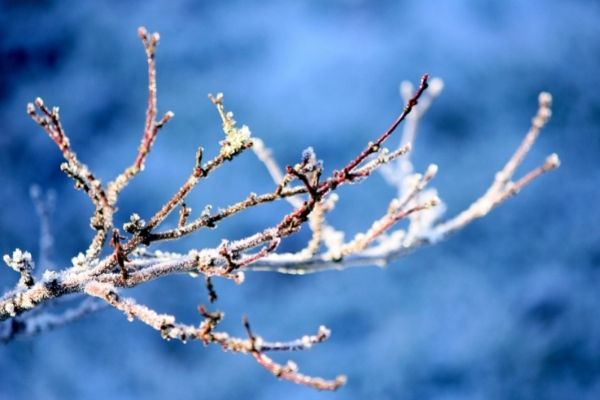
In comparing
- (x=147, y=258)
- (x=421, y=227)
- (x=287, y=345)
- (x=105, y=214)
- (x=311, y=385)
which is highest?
(x=421, y=227)

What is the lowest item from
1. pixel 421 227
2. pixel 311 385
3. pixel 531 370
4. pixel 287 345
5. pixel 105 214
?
pixel 311 385

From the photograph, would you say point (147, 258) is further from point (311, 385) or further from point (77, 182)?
point (311, 385)

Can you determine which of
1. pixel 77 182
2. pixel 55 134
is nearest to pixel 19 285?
pixel 77 182

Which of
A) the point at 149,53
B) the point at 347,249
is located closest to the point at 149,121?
the point at 149,53

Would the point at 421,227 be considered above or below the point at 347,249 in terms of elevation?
above

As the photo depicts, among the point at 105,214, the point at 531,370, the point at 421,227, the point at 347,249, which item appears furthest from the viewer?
the point at 531,370

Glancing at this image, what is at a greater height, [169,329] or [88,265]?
[88,265]

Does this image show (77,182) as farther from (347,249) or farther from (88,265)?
(347,249)

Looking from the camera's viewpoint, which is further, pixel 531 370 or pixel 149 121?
pixel 531 370

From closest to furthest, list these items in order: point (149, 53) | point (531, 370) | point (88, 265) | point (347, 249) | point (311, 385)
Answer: point (311, 385), point (149, 53), point (88, 265), point (347, 249), point (531, 370)
